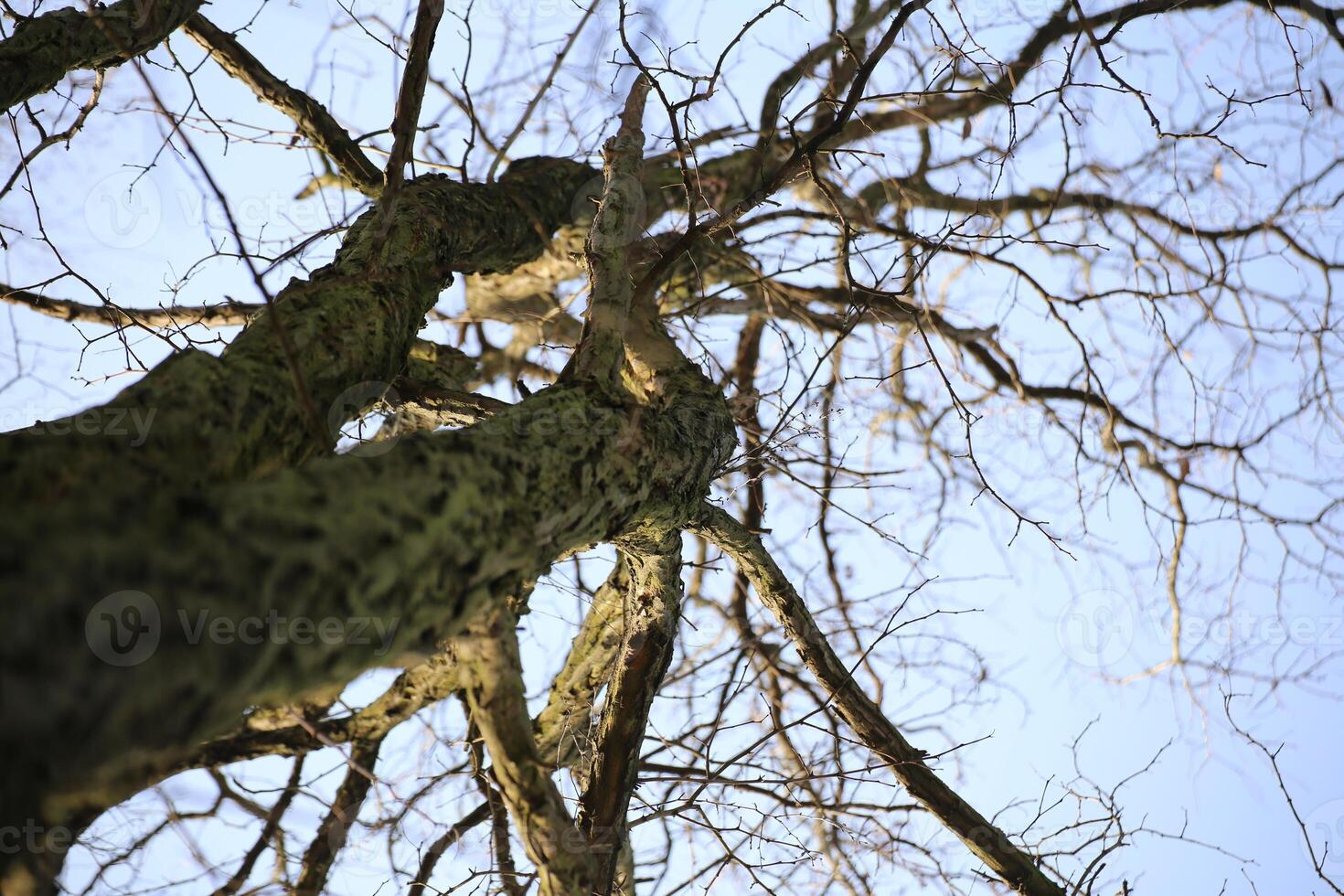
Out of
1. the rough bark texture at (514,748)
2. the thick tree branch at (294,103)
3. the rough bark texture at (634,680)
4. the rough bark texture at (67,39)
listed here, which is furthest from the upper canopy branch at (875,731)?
the rough bark texture at (67,39)

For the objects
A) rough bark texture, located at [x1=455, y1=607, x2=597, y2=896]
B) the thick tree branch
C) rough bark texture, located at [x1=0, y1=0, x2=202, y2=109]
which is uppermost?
the thick tree branch

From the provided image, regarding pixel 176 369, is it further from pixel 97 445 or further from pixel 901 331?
pixel 901 331

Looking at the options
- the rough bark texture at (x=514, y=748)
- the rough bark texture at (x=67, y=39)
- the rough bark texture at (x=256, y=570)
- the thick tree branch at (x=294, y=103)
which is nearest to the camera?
the rough bark texture at (x=256, y=570)

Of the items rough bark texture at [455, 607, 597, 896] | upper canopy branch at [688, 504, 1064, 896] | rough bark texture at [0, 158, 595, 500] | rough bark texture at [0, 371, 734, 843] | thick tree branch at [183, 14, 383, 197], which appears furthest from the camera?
thick tree branch at [183, 14, 383, 197]

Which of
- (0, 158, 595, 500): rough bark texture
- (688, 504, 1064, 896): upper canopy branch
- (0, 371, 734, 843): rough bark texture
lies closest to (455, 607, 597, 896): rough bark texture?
(0, 371, 734, 843): rough bark texture

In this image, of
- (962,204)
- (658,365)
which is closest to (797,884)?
(658,365)

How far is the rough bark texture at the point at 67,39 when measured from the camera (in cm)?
196

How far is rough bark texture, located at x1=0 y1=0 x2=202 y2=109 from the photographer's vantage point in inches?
77.0

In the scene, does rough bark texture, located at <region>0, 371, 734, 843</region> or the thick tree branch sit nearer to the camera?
rough bark texture, located at <region>0, 371, 734, 843</region>

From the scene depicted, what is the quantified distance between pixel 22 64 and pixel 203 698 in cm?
185

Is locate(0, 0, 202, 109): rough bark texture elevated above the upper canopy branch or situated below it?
above

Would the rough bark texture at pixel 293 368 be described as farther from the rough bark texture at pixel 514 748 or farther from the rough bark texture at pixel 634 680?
the rough bark texture at pixel 634 680

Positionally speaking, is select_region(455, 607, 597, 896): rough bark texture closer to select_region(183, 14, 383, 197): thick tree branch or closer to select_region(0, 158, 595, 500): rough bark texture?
select_region(0, 158, 595, 500): rough bark texture

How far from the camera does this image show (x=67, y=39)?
2.07 m
